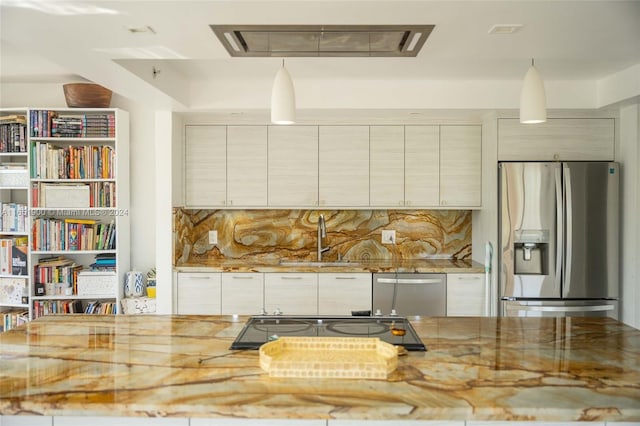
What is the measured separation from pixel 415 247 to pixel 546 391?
3536mm

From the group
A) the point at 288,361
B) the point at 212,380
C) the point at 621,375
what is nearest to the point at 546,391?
the point at 621,375

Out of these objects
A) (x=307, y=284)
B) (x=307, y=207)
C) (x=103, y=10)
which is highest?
(x=103, y=10)

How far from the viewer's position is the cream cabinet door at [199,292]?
473 centimetres

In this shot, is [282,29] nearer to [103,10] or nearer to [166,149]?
[103,10]

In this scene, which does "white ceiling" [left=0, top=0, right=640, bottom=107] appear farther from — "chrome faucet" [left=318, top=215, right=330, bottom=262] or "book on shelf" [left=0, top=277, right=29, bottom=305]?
"book on shelf" [left=0, top=277, right=29, bottom=305]

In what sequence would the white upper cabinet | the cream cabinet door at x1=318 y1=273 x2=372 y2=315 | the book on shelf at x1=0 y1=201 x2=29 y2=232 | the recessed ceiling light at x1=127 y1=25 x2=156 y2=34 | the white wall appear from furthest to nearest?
the book on shelf at x1=0 y1=201 x2=29 y2=232 → the cream cabinet door at x1=318 y1=273 x2=372 y2=315 → the white upper cabinet → the white wall → the recessed ceiling light at x1=127 y1=25 x2=156 y2=34

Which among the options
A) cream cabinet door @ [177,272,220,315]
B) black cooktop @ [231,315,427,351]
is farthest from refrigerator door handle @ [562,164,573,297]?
cream cabinet door @ [177,272,220,315]

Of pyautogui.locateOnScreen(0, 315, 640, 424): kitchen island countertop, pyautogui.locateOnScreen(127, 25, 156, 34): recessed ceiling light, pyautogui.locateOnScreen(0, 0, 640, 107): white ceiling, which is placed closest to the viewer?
pyautogui.locateOnScreen(0, 315, 640, 424): kitchen island countertop

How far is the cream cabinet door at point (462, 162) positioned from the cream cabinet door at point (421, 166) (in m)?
0.07

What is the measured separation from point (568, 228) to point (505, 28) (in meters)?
2.41

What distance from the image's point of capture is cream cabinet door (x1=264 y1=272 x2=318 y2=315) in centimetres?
470

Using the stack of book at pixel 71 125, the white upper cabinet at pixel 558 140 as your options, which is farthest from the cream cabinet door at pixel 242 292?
the white upper cabinet at pixel 558 140

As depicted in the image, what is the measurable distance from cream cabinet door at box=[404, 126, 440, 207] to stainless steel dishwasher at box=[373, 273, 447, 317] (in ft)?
2.38

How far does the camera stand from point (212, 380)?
1.86 meters
